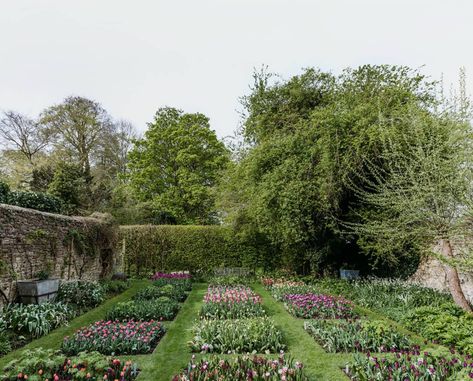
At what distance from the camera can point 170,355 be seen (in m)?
5.04

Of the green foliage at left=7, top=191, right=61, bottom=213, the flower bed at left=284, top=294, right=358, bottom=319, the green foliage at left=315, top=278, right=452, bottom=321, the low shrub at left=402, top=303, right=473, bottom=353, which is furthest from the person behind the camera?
the green foliage at left=7, top=191, right=61, bottom=213

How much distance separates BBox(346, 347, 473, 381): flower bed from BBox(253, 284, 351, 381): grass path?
0.27 m

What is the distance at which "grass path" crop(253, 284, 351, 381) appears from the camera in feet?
13.9

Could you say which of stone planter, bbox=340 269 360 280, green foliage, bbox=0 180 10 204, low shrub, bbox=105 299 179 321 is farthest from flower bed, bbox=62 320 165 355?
stone planter, bbox=340 269 360 280

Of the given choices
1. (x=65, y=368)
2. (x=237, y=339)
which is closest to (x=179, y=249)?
(x=237, y=339)

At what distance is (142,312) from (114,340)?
210cm

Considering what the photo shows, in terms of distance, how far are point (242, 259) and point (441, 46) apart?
12329 mm

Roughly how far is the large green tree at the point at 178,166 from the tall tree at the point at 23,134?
5.87 meters

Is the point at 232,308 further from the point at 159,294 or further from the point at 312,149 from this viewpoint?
the point at 312,149

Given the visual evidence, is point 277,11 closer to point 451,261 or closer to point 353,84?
point 451,261

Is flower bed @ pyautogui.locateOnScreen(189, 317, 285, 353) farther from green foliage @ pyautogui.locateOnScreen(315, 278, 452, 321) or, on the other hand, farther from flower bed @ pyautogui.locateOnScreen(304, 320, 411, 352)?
green foliage @ pyautogui.locateOnScreen(315, 278, 452, 321)

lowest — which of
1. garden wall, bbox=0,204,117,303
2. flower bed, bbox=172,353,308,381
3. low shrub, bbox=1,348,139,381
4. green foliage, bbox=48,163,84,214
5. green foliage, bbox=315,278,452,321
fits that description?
green foliage, bbox=315,278,452,321

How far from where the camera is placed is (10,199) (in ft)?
31.8

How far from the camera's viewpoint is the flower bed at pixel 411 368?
12.0 feet
